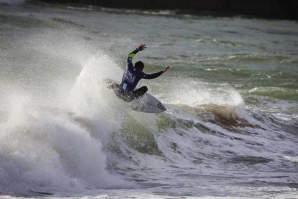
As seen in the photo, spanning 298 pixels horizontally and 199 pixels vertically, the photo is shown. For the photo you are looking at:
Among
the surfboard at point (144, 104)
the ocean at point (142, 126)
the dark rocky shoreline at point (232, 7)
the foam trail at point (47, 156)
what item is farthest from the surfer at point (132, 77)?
the dark rocky shoreline at point (232, 7)

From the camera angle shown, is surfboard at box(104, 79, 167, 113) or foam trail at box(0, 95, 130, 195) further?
surfboard at box(104, 79, 167, 113)

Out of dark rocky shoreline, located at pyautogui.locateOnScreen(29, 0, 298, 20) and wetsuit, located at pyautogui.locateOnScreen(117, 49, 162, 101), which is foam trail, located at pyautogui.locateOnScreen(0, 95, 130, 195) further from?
dark rocky shoreline, located at pyautogui.locateOnScreen(29, 0, 298, 20)

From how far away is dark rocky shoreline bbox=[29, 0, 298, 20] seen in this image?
67438 mm

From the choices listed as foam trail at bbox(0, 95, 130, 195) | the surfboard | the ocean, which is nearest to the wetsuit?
the surfboard

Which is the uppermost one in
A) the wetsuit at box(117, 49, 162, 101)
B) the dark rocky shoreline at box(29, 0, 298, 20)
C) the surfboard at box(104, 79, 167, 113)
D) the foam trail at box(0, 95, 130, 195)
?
the dark rocky shoreline at box(29, 0, 298, 20)

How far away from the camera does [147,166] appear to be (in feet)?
46.8

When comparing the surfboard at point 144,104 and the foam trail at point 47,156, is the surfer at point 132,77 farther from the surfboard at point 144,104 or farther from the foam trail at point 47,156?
the foam trail at point 47,156

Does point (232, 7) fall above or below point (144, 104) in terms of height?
above

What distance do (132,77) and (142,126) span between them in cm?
158

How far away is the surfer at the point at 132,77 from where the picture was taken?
15.6 meters

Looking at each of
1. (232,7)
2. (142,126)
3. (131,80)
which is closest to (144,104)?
(142,126)

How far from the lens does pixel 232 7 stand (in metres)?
72.8

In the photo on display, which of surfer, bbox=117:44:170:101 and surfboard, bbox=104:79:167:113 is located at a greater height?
surfer, bbox=117:44:170:101

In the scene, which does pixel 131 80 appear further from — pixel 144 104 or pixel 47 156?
pixel 47 156
